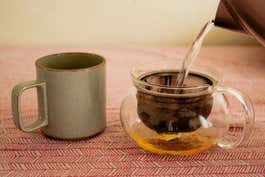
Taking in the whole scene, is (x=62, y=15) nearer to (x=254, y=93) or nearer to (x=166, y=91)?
(x=254, y=93)

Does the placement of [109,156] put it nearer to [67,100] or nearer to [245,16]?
[67,100]

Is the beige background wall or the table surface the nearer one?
the table surface

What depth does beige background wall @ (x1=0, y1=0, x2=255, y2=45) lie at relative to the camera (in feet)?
3.84

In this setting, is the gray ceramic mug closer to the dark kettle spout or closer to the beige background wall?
the dark kettle spout

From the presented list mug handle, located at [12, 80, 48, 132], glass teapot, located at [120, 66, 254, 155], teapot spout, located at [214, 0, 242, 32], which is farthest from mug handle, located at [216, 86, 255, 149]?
mug handle, located at [12, 80, 48, 132]

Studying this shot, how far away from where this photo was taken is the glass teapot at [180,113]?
49 cm

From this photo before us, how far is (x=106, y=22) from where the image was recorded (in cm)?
119

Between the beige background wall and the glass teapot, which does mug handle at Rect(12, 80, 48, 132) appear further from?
the beige background wall

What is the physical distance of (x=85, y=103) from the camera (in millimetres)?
550

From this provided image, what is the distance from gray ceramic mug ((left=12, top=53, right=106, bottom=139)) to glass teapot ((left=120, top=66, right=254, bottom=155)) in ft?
0.14

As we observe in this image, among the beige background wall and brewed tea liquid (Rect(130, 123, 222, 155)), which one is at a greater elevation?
the beige background wall

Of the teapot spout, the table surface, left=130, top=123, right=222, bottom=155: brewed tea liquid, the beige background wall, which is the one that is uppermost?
the teapot spout

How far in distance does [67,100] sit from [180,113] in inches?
5.6

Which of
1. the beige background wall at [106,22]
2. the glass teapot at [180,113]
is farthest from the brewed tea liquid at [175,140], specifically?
the beige background wall at [106,22]
